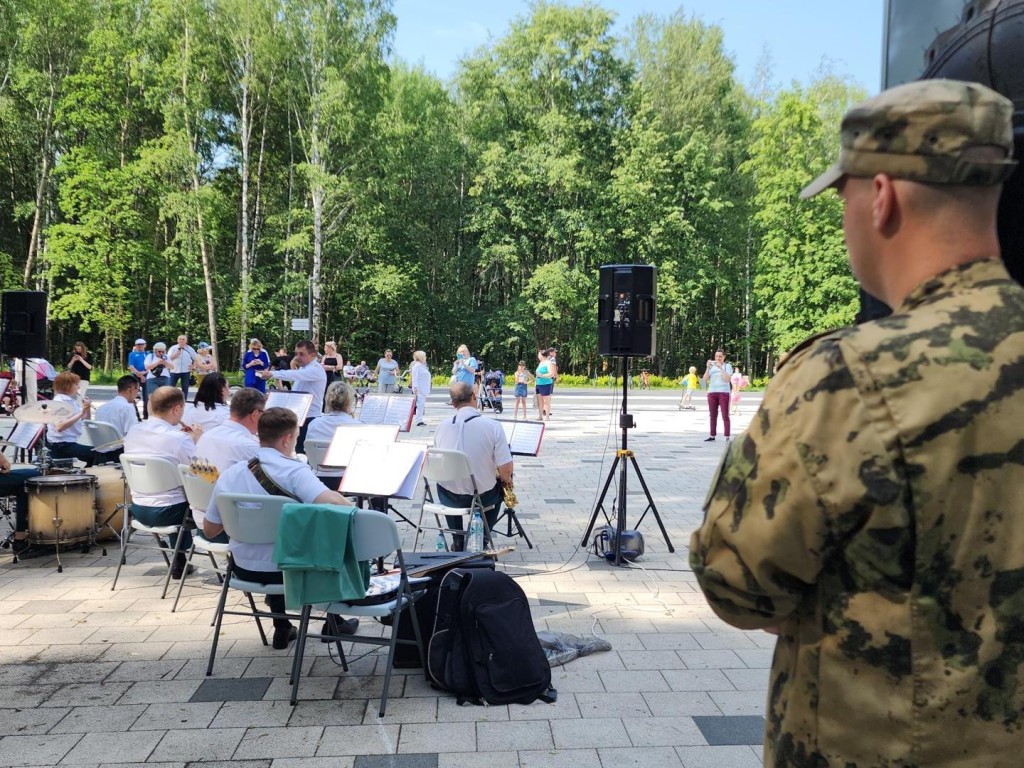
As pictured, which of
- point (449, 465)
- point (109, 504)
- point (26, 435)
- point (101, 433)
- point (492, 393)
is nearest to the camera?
point (449, 465)

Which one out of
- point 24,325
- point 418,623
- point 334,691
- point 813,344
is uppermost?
point 24,325

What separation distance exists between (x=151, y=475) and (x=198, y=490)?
34.2 inches

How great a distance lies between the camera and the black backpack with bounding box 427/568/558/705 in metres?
4.09

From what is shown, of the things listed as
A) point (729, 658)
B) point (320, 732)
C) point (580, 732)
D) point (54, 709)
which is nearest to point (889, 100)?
point (580, 732)

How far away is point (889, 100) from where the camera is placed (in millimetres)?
1266

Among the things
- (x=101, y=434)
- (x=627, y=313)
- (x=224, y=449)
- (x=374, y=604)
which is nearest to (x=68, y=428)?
(x=101, y=434)

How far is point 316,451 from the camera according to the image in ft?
25.2

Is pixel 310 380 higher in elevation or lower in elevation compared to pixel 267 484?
higher

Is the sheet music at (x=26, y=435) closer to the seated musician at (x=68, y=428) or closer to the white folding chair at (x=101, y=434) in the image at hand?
the seated musician at (x=68, y=428)

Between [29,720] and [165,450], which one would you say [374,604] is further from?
[165,450]

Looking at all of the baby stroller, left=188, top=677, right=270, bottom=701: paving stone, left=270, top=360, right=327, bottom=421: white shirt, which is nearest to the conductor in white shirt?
left=270, top=360, right=327, bottom=421: white shirt

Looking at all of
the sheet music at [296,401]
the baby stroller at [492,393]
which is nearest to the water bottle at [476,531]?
the sheet music at [296,401]

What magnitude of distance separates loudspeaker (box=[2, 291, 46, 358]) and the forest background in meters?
21.1

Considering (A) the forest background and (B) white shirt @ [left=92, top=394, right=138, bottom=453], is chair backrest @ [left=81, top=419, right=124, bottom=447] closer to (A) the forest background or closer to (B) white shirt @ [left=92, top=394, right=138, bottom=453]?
(B) white shirt @ [left=92, top=394, right=138, bottom=453]
